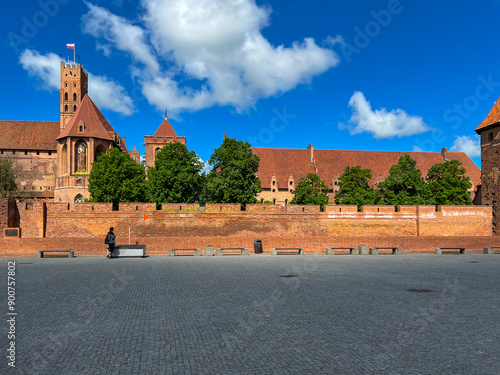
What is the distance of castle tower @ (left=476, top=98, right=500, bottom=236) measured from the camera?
29.4m

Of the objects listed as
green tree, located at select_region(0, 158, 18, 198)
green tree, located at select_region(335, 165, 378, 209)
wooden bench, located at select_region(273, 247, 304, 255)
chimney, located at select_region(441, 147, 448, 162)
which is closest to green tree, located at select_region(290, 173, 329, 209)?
green tree, located at select_region(335, 165, 378, 209)

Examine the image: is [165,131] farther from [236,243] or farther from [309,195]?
[236,243]

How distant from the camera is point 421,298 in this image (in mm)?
8281

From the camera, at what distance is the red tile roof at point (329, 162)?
170ft

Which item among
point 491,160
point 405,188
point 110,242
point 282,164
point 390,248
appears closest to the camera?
point 110,242

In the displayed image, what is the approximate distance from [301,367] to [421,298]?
5.02m

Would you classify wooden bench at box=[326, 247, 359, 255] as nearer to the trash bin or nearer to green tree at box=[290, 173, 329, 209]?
the trash bin

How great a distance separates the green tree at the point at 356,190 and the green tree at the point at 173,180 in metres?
14.1

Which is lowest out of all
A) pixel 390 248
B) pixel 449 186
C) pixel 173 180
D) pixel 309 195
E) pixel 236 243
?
pixel 390 248

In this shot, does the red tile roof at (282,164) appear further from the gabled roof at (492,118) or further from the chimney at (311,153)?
the gabled roof at (492,118)

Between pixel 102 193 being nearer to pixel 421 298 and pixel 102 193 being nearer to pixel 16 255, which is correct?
pixel 16 255

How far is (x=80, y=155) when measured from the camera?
47094 mm

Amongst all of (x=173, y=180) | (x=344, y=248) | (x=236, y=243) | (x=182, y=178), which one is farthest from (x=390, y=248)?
(x=173, y=180)

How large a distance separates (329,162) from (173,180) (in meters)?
27.4
